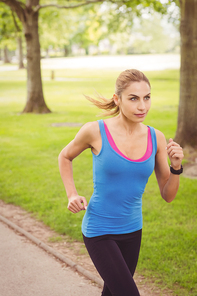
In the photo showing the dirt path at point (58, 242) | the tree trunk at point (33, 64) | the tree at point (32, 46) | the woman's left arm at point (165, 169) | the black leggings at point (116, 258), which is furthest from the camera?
the tree trunk at point (33, 64)

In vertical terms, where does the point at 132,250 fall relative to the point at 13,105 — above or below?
above

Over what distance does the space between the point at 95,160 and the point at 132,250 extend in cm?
73

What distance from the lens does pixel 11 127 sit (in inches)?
549

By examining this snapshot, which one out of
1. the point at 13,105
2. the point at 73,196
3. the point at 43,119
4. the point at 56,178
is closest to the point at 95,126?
the point at 73,196

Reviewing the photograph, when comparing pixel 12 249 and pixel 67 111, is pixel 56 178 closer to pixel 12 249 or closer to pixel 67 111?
pixel 12 249

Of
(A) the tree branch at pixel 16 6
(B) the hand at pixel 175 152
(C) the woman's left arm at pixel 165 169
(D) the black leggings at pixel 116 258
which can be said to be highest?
(A) the tree branch at pixel 16 6

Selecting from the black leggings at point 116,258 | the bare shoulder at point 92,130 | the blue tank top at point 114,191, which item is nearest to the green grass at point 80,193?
the black leggings at point 116,258

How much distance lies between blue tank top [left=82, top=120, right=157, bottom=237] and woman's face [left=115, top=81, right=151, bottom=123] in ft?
0.72

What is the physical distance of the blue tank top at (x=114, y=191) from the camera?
8.00 feet

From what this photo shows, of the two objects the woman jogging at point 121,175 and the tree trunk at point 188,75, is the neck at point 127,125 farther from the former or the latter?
the tree trunk at point 188,75

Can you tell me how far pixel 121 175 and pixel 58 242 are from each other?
3052mm

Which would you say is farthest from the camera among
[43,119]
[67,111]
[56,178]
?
[67,111]

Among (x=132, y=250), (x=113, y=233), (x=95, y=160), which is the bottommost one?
(x=132, y=250)

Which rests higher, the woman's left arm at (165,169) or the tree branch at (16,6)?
the tree branch at (16,6)
